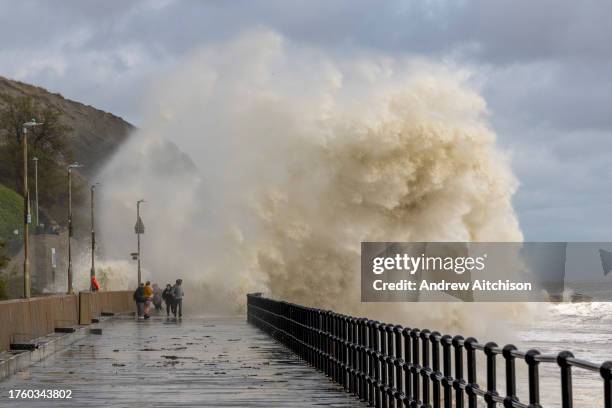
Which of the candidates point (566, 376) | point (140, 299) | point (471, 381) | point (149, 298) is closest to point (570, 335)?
point (140, 299)

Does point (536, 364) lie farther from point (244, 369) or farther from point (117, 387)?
point (244, 369)

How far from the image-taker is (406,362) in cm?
1520

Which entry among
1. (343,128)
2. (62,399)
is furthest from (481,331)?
(62,399)

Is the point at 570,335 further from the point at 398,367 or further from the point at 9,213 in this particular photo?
the point at 9,213

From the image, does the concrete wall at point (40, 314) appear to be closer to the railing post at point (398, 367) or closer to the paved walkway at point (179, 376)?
the paved walkway at point (179, 376)

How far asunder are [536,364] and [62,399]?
11.3 meters

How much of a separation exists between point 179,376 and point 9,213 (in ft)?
408

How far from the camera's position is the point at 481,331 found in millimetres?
74250

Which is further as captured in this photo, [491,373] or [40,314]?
[40,314]

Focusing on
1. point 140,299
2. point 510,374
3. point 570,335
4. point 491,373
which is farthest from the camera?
point 570,335

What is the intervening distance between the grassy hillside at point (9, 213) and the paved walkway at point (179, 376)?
A: 103211mm

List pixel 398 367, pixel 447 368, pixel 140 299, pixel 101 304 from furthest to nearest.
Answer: pixel 140 299 → pixel 101 304 → pixel 398 367 → pixel 447 368

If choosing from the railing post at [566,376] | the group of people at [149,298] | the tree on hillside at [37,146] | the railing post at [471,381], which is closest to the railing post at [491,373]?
the railing post at [471,381]

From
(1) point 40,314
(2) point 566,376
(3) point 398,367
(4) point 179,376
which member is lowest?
(4) point 179,376
